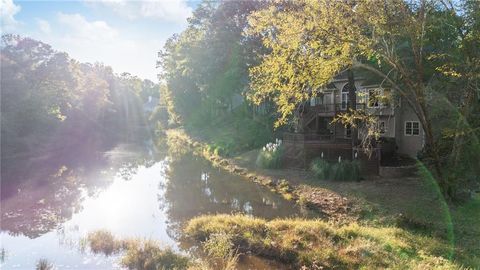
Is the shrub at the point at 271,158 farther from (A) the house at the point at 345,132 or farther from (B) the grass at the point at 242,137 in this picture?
(B) the grass at the point at 242,137

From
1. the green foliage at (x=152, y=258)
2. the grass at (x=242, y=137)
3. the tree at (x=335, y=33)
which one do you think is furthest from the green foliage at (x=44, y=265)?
the grass at (x=242, y=137)

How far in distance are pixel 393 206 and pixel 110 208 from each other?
512 inches

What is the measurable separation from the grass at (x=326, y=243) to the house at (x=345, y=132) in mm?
9148

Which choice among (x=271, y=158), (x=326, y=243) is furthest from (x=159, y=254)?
(x=271, y=158)

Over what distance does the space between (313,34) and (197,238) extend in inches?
322

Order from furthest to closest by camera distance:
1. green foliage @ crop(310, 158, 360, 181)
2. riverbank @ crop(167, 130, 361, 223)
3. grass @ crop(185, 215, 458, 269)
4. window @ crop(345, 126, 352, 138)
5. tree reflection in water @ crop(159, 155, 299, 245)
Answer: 1. window @ crop(345, 126, 352, 138)
2. green foliage @ crop(310, 158, 360, 181)
3. tree reflection in water @ crop(159, 155, 299, 245)
4. riverbank @ crop(167, 130, 361, 223)
5. grass @ crop(185, 215, 458, 269)

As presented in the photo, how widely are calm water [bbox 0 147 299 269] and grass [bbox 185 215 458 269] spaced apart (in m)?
0.99

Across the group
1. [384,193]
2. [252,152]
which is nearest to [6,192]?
[252,152]

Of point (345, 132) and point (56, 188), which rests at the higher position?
point (345, 132)

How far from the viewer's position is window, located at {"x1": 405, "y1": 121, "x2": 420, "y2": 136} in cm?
2848

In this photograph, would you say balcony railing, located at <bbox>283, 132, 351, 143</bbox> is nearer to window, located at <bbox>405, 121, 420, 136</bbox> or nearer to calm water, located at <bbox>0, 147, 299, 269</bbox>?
calm water, located at <bbox>0, 147, 299, 269</bbox>

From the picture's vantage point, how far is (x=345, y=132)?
33.6 m

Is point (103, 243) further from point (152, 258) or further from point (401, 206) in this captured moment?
point (401, 206)

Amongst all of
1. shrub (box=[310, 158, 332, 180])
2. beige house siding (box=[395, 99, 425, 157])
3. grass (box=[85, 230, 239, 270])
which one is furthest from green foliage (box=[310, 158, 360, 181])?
grass (box=[85, 230, 239, 270])
